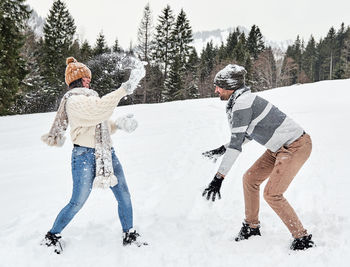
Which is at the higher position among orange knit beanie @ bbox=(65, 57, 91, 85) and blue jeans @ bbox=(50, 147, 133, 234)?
orange knit beanie @ bbox=(65, 57, 91, 85)

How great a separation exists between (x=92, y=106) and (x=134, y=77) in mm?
451

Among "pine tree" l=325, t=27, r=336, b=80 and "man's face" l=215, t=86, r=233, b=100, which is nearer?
"man's face" l=215, t=86, r=233, b=100

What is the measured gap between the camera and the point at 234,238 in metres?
3.16

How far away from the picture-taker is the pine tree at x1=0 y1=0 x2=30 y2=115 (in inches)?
639

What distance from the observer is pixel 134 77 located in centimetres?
250

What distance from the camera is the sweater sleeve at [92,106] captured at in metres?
2.39

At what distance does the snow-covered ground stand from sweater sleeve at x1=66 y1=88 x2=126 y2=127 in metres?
1.44

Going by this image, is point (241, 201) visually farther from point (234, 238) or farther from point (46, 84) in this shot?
point (46, 84)

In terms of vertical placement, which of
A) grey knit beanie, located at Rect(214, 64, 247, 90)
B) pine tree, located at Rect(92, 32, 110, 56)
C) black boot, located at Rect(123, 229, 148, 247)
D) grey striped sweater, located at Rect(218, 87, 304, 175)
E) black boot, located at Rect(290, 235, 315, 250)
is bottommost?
black boot, located at Rect(123, 229, 148, 247)

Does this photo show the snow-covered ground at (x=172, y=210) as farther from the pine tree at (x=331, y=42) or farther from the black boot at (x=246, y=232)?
the pine tree at (x=331, y=42)

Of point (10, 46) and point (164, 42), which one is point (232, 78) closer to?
point (10, 46)

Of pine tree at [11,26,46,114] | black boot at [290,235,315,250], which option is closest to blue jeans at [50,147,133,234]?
black boot at [290,235,315,250]

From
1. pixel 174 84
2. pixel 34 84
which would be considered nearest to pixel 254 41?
pixel 174 84

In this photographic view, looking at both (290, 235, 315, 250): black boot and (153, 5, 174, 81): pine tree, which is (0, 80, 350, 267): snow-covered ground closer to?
(290, 235, 315, 250): black boot
